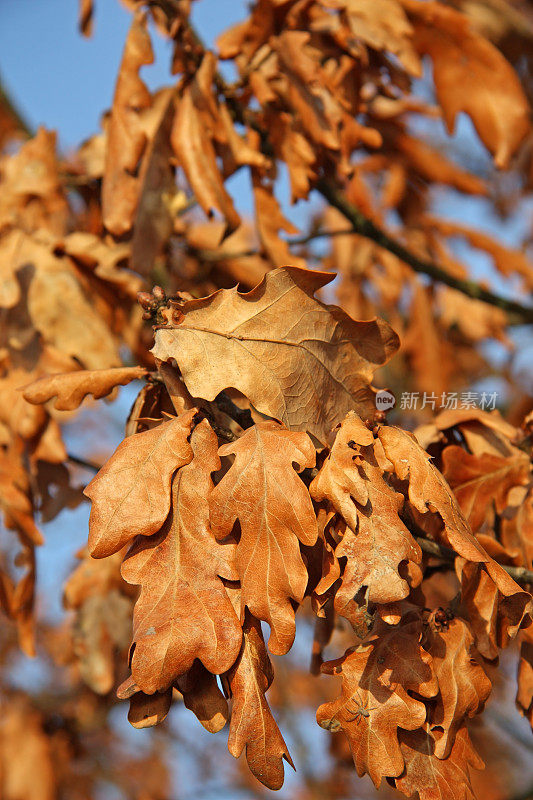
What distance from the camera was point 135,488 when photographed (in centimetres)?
85

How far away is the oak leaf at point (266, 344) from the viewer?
0.86m

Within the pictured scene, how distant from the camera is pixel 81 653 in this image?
72.6 inches

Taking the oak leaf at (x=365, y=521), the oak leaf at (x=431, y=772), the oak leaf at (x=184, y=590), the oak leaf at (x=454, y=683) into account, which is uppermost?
the oak leaf at (x=365, y=521)

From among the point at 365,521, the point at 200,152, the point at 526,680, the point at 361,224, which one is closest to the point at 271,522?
the point at 365,521

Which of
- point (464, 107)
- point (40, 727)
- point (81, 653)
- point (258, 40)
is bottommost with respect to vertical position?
point (40, 727)

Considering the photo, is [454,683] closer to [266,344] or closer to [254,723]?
[254,723]

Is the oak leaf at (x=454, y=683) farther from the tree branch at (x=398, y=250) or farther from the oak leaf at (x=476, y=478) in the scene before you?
the tree branch at (x=398, y=250)

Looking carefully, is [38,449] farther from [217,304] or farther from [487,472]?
[487,472]


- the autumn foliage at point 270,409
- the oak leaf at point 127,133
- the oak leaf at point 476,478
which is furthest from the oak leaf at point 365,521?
the oak leaf at point 127,133

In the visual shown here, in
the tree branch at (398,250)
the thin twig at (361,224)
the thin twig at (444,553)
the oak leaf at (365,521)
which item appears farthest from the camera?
the tree branch at (398,250)

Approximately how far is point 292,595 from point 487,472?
45cm

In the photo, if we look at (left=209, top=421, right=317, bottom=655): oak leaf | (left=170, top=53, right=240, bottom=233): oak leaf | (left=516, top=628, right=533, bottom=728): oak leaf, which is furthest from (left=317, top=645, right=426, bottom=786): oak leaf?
(left=170, top=53, right=240, bottom=233): oak leaf

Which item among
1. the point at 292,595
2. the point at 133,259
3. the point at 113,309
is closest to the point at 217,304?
the point at 292,595

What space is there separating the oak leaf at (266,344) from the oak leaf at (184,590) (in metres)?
0.08
